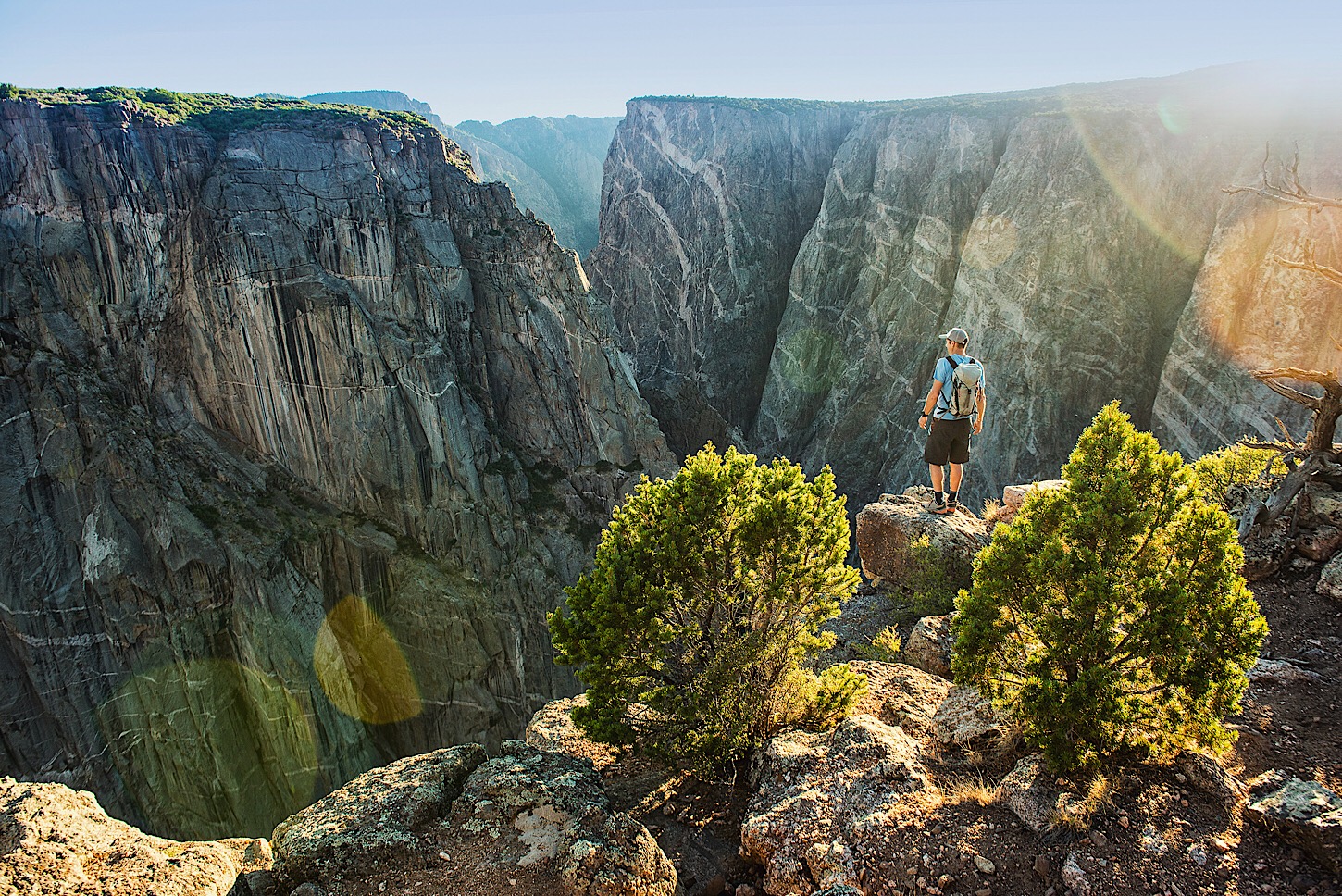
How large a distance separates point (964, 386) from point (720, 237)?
4344cm

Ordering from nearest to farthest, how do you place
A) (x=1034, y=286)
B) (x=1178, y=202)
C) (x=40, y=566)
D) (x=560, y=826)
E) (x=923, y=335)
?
1. (x=560, y=826)
2. (x=40, y=566)
3. (x=1178, y=202)
4. (x=1034, y=286)
5. (x=923, y=335)

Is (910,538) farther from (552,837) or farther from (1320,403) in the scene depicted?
(552,837)

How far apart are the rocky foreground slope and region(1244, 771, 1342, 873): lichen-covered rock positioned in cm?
1351

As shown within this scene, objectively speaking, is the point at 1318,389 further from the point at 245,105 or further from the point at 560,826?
the point at 245,105

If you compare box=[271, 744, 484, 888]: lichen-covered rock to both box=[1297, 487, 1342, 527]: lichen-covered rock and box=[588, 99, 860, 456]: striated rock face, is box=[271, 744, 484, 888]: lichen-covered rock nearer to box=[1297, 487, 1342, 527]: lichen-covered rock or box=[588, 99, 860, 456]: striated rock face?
box=[1297, 487, 1342, 527]: lichen-covered rock

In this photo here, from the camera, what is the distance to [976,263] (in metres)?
34.6

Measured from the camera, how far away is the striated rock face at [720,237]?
164 ft

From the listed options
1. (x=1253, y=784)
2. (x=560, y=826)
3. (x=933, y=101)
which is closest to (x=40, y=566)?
(x=560, y=826)

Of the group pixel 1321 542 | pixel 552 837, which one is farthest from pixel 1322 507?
pixel 552 837

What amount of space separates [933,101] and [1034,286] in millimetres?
21921

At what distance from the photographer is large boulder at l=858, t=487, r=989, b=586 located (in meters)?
11.5

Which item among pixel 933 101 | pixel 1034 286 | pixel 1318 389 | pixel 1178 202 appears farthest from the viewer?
pixel 933 101

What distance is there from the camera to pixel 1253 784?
198 inches

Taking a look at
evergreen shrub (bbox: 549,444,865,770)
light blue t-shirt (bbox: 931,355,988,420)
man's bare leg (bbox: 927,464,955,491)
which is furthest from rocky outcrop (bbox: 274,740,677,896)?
man's bare leg (bbox: 927,464,955,491)
